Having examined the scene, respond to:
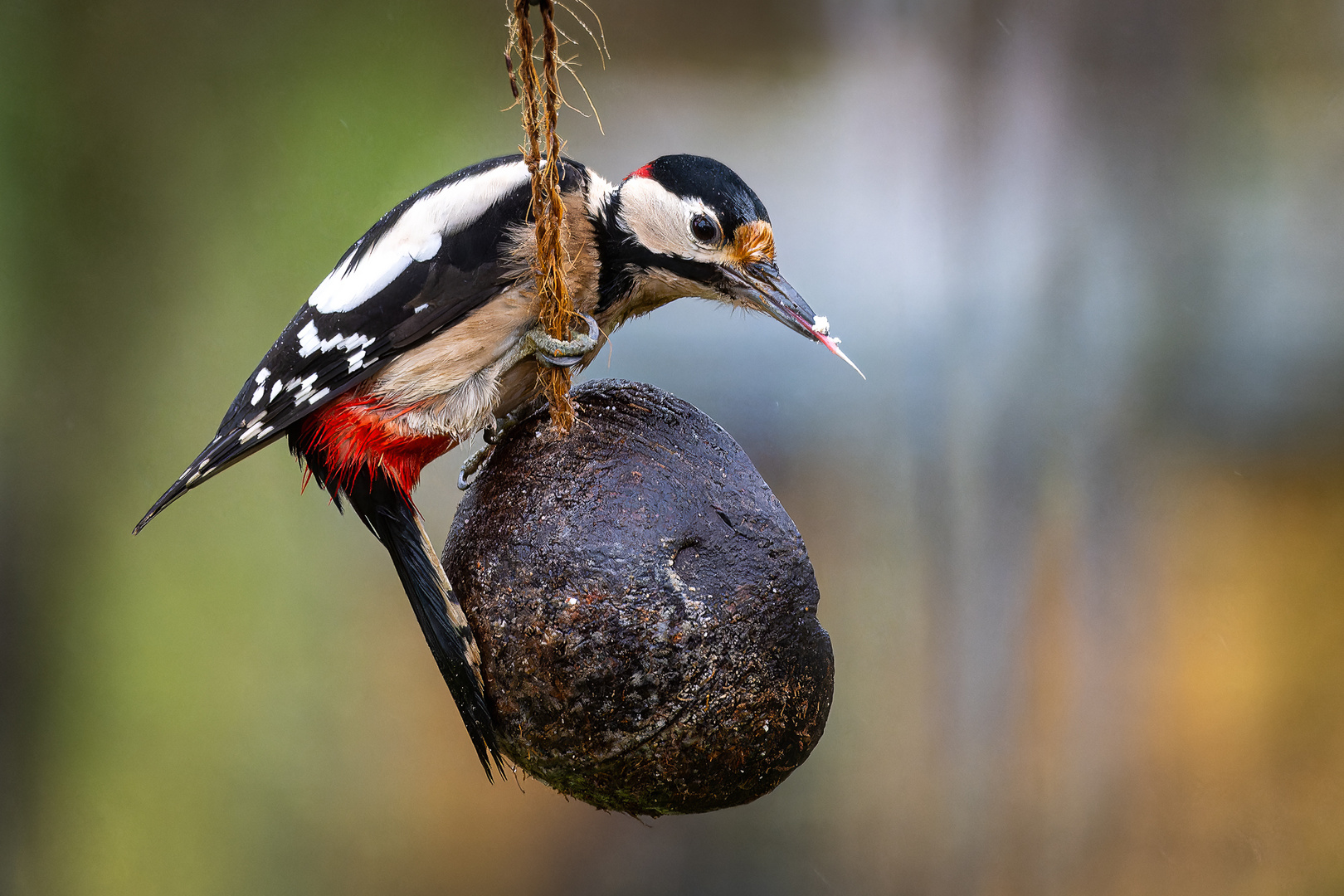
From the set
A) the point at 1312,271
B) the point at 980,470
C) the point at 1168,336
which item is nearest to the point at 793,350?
the point at 980,470

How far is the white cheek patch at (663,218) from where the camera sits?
3.73 ft

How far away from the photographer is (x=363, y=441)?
1210 mm

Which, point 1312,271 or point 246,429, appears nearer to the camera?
point 246,429

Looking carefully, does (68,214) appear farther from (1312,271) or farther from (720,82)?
(1312,271)

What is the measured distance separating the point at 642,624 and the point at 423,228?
58cm

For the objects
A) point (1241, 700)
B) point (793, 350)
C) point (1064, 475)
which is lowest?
point (1241, 700)

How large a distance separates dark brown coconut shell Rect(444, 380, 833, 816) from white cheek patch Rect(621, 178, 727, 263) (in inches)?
8.9

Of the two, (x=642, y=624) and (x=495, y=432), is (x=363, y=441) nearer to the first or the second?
(x=495, y=432)

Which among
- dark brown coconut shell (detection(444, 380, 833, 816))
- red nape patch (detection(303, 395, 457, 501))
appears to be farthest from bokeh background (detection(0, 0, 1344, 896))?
dark brown coconut shell (detection(444, 380, 833, 816))

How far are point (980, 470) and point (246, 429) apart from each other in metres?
1.86

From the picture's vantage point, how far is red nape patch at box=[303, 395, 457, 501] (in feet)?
3.96

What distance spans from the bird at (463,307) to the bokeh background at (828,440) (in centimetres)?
118

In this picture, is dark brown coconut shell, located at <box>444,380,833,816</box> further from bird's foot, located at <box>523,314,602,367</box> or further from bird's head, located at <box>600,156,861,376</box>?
bird's head, located at <box>600,156,861,376</box>

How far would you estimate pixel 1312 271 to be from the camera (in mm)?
2459
